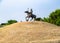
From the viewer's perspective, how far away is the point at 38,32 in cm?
2978

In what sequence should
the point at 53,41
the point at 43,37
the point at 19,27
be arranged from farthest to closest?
the point at 19,27 < the point at 43,37 < the point at 53,41

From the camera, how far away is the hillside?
2747 centimetres

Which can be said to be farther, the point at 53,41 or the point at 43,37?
the point at 43,37

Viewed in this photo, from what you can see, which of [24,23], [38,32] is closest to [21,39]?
[38,32]

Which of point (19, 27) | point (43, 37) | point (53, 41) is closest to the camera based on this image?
point (53, 41)

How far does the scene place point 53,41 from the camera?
86.2ft

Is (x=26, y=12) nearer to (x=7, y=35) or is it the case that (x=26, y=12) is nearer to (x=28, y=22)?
(x=28, y=22)

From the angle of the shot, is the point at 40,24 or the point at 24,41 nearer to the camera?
the point at 24,41

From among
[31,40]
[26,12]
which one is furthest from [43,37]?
[26,12]

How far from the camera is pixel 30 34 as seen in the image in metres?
29.2

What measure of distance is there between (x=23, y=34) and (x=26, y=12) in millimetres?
4561

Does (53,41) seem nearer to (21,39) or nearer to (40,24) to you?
(21,39)

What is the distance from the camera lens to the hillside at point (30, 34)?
27469 mm

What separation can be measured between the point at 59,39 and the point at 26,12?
7521 millimetres
